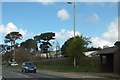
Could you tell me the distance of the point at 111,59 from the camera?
152 feet

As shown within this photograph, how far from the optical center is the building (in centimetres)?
4211

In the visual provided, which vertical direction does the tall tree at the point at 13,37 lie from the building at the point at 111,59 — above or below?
above

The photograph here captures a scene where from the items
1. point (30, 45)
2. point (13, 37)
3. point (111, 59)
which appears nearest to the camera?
point (111, 59)

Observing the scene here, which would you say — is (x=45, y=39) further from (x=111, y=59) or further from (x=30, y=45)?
(x=111, y=59)

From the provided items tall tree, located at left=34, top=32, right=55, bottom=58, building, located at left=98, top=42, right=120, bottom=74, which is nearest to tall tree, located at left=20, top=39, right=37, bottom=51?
Result: tall tree, located at left=34, top=32, right=55, bottom=58

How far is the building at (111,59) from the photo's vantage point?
1658 inches

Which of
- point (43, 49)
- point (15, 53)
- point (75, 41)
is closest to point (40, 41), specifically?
point (43, 49)

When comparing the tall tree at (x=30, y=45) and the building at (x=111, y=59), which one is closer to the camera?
the building at (x=111, y=59)

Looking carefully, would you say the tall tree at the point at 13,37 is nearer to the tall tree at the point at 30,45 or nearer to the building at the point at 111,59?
the tall tree at the point at 30,45

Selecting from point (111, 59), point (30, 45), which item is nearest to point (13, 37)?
point (30, 45)

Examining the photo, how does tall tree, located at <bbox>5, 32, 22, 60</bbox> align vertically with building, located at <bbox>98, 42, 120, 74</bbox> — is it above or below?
above

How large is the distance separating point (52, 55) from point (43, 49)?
5691mm

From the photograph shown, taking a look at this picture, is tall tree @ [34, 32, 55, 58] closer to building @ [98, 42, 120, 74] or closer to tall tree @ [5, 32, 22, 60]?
tall tree @ [5, 32, 22, 60]

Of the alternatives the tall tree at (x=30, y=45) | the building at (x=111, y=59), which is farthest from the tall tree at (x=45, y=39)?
the building at (x=111, y=59)
